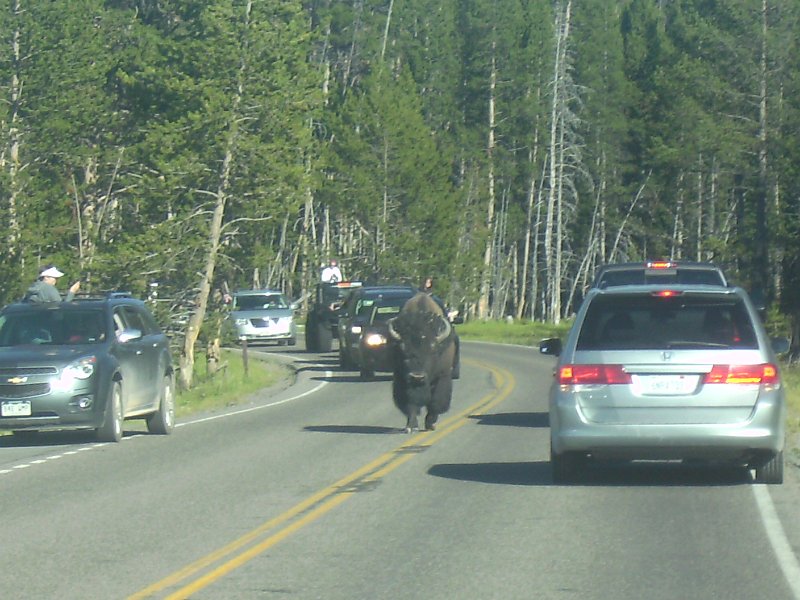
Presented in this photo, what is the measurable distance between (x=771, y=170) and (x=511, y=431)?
2937 cm

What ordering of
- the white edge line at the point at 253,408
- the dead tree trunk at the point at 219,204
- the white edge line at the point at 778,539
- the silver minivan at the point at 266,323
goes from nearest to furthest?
the white edge line at the point at 778,539
the white edge line at the point at 253,408
the dead tree trunk at the point at 219,204
the silver minivan at the point at 266,323

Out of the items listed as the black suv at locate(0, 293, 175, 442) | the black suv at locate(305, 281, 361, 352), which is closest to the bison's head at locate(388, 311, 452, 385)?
the black suv at locate(0, 293, 175, 442)

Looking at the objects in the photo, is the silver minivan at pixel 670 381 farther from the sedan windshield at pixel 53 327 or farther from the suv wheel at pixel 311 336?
the suv wheel at pixel 311 336

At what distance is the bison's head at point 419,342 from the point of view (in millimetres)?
20281

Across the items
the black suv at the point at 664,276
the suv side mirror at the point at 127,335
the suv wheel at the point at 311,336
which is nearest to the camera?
the suv side mirror at the point at 127,335

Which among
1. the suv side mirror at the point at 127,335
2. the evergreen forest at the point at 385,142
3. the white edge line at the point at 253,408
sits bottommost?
the white edge line at the point at 253,408

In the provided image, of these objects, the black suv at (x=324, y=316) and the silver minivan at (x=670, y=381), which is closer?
the silver minivan at (x=670, y=381)

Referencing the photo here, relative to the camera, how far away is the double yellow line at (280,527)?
32.6ft

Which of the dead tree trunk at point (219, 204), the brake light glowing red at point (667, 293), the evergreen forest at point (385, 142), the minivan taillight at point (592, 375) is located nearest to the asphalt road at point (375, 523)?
the minivan taillight at point (592, 375)

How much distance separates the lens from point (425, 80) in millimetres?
88125

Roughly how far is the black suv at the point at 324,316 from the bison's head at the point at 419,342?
21.8 meters

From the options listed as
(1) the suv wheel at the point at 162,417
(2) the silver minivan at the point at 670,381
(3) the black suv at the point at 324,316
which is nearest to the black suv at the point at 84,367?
(1) the suv wheel at the point at 162,417

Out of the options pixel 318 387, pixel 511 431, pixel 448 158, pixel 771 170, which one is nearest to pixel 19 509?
pixel 511 431

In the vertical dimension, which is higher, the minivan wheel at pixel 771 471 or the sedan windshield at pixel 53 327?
the sedan windshield at pixel 53 327
